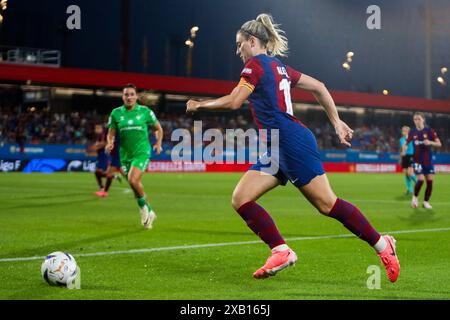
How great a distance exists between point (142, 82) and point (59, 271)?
42742 millimetres

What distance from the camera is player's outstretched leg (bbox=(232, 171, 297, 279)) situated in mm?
6438

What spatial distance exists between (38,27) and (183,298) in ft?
214

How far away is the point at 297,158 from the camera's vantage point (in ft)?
20.7

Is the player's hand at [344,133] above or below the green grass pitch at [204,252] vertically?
above

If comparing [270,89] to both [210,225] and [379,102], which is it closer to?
[210,225]

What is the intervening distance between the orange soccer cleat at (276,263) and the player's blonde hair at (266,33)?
1917 millimetres

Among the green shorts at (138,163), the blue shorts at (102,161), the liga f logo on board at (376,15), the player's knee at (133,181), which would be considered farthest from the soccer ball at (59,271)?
the blue shorts at (102,161)

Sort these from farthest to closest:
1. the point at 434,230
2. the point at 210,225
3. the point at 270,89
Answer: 1. the point at 210,225
2. the point at 434,230
3. the point at 270,89

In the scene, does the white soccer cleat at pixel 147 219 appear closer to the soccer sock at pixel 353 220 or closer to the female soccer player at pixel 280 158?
the female soccer player at pixel 280 158

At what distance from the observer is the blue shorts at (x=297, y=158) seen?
628cm

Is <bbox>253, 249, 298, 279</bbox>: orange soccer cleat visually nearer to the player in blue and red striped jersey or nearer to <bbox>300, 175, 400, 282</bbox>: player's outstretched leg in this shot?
<bbox>300, 175, 400, 282</bbox>: player's outstretched leg

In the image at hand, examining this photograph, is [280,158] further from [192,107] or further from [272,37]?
[272,37]
